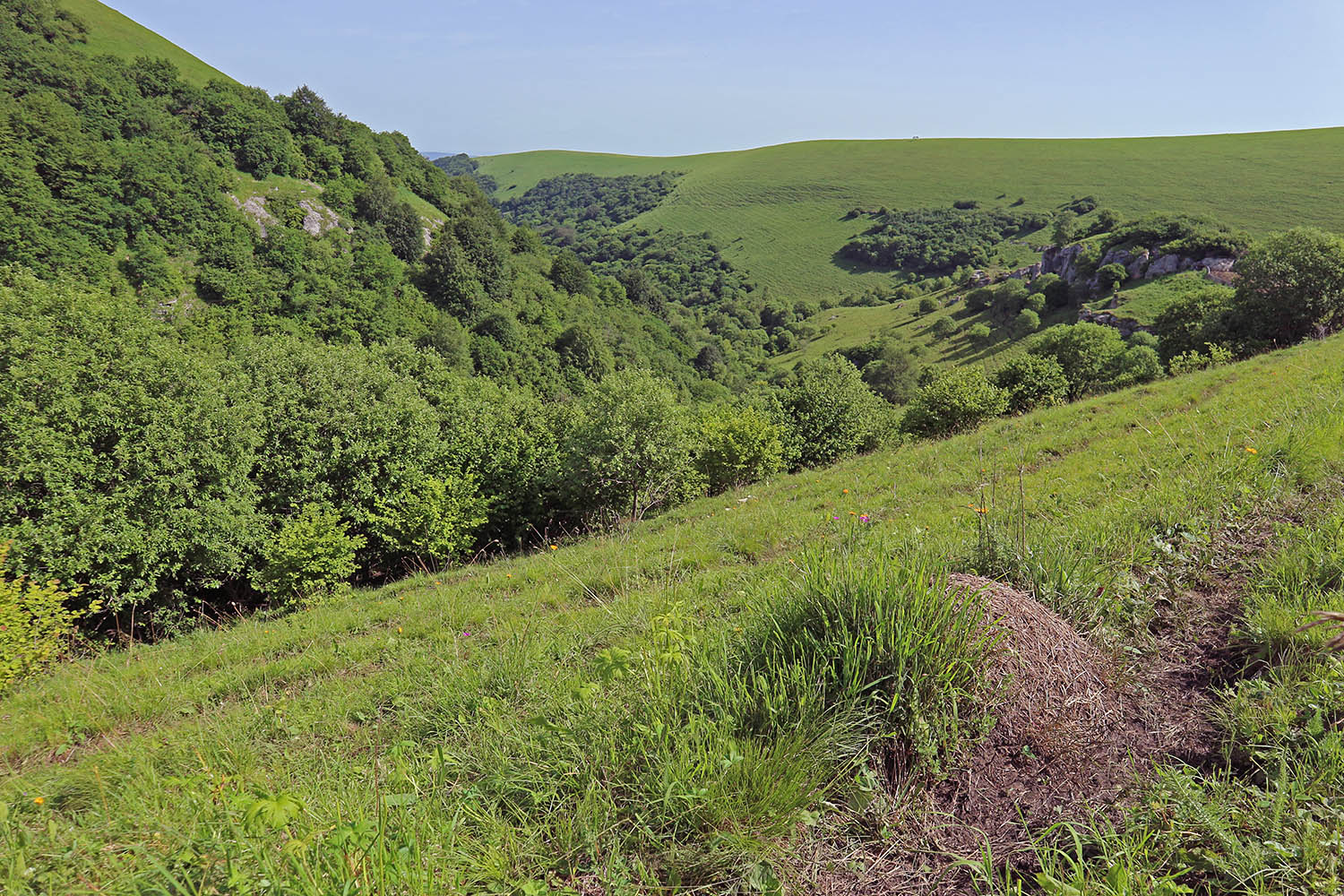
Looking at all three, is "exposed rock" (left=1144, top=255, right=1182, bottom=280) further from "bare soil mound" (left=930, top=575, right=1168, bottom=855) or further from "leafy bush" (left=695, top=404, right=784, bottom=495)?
"bare soil mound" (left=930, top=575, right=1168, bottom=855)

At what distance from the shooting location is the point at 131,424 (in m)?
19.3

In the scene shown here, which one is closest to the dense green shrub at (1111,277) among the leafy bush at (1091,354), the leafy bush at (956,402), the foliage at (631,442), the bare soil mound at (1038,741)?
the leafy bush at (1091,354)

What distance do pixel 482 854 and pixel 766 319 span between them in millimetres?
134251

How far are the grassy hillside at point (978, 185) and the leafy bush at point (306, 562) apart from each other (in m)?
115

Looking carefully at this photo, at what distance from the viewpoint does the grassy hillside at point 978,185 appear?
92875 millimetres

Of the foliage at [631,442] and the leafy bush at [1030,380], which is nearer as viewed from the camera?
the foliage at [631,442]

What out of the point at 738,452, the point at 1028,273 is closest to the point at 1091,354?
the point at 738,452

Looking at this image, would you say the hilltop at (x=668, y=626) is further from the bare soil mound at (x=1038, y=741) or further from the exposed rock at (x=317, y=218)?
the exposed rock at (x=317, y=218)

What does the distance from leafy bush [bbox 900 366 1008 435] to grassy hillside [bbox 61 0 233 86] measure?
119 meters

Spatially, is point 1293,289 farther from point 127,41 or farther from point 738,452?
point 127,41

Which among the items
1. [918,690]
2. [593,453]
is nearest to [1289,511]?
[918,690]

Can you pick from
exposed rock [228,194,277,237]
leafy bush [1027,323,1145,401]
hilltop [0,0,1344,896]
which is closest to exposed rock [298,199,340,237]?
exposed rock [228,194,277,237]

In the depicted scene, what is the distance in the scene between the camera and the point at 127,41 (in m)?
97.5

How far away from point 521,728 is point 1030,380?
43.2 m
